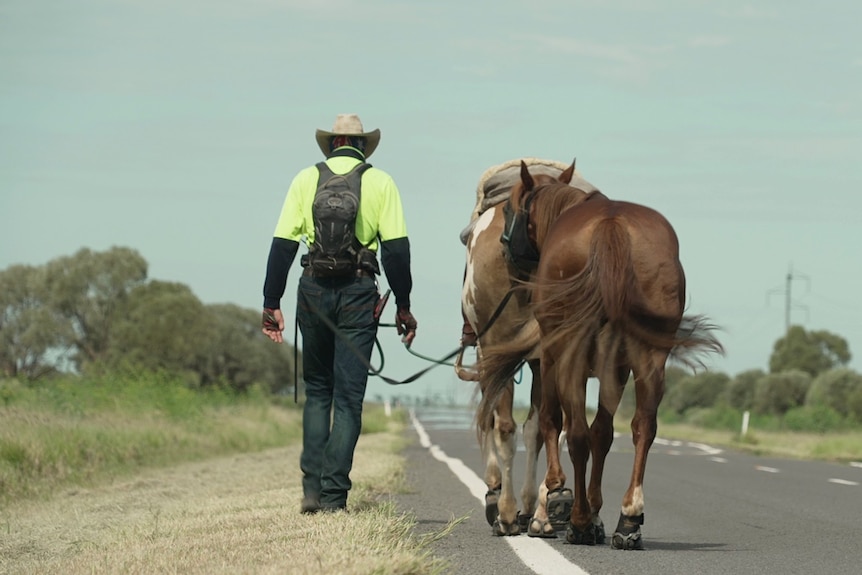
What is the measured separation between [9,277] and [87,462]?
279 feet

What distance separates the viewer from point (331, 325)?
29.9 ft

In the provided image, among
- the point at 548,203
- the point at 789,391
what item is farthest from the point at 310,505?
the point at 789,391

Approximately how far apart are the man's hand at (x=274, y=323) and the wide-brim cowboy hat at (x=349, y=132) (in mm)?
1104

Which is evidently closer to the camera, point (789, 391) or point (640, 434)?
point (640, 434)

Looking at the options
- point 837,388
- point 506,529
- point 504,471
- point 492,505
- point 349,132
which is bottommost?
point 506,529

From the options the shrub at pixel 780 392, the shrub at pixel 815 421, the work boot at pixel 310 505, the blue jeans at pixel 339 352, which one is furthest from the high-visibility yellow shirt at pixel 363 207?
the shrub at pixel 780 392

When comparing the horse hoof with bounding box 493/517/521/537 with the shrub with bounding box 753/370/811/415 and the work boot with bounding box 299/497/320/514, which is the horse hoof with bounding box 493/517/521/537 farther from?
the shrub with bounding box 753/370/811/415

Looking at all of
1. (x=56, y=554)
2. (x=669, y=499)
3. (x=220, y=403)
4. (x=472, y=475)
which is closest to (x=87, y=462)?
(x=472, y=475)

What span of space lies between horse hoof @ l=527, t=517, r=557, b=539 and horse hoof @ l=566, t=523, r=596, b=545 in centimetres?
42

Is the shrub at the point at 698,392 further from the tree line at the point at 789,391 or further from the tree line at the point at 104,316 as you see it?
→ the tree line at the point at 104,316

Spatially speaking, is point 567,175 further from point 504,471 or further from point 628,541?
point 628,541

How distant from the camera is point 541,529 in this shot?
29.0 feet

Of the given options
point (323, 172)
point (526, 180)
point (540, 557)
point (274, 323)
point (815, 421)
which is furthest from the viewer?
point (815, 421)

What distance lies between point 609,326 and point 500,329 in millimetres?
1578
